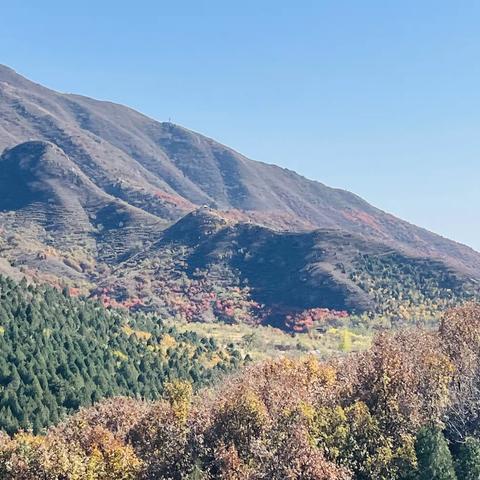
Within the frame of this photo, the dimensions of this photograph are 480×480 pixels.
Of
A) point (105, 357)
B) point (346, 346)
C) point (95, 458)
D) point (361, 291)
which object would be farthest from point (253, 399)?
point (361, 291)

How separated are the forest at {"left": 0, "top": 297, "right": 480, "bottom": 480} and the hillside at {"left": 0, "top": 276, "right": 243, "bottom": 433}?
29.9m

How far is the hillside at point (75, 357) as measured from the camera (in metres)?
69.4

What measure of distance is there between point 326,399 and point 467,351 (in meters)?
10.7

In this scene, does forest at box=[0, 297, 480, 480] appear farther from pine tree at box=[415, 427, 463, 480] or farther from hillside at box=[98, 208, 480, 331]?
hillside at box=[98, 208, 480, 331]

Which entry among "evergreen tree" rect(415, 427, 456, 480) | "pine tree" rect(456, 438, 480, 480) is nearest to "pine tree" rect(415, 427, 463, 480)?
"evergreen tree" rect(415, 427, 456, 480)

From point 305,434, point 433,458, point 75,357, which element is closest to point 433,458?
point 433,458

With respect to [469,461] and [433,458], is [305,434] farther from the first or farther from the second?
[469,461]

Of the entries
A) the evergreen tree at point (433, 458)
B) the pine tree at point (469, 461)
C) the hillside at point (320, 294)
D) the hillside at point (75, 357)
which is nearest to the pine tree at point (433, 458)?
the evergreen tree at point (433, 458)

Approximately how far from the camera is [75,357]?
8312 cm

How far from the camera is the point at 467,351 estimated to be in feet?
137

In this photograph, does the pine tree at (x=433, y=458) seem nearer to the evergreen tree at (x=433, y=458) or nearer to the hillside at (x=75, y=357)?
the evergreen tree at (x=433, y=458)

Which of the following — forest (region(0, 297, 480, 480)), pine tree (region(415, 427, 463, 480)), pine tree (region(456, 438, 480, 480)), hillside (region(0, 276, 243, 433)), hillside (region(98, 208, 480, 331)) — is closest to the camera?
forest (region(0, 297, 480, 480))

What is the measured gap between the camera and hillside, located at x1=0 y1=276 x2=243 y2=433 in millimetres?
69375

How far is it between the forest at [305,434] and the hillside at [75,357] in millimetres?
29900
